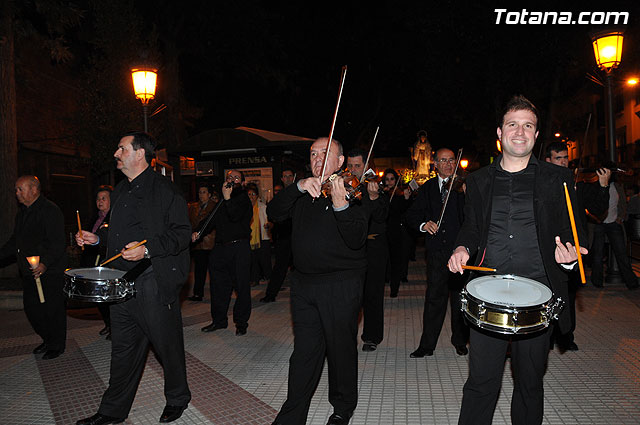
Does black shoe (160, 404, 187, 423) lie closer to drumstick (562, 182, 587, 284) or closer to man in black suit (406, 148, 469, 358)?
man in black suit (406, 148, 469, 358)

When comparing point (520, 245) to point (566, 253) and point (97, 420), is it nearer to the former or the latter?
point (566, 253)

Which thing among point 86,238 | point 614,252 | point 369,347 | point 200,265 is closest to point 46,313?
point 86,238

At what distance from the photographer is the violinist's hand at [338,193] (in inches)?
135

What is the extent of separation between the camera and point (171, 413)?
4270 millimetres

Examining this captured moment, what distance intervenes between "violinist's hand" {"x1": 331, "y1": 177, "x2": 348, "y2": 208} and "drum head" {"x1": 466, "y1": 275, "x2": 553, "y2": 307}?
964 millimetres

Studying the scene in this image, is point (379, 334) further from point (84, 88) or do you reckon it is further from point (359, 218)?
point (84, 88)

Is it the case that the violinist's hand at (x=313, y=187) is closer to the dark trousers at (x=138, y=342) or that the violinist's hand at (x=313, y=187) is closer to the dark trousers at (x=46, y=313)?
the dark trousers at (x=138, y=342)

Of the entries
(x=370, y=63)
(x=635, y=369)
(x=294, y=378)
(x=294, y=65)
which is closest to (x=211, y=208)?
(x=294, y=378)

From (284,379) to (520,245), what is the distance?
2.85 m

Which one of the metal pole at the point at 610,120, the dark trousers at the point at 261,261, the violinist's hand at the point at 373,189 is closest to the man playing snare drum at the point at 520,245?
the violinist's hand at the point at 373,189

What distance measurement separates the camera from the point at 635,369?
5.14m

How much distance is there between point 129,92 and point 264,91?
1455 cm

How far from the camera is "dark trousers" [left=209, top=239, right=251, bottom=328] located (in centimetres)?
697

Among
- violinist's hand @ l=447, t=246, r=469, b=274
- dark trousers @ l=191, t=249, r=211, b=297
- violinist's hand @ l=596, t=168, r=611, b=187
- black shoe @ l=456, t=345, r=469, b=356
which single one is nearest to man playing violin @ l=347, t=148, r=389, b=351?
black shoe @ l=456, t=345, r=469, b=356
